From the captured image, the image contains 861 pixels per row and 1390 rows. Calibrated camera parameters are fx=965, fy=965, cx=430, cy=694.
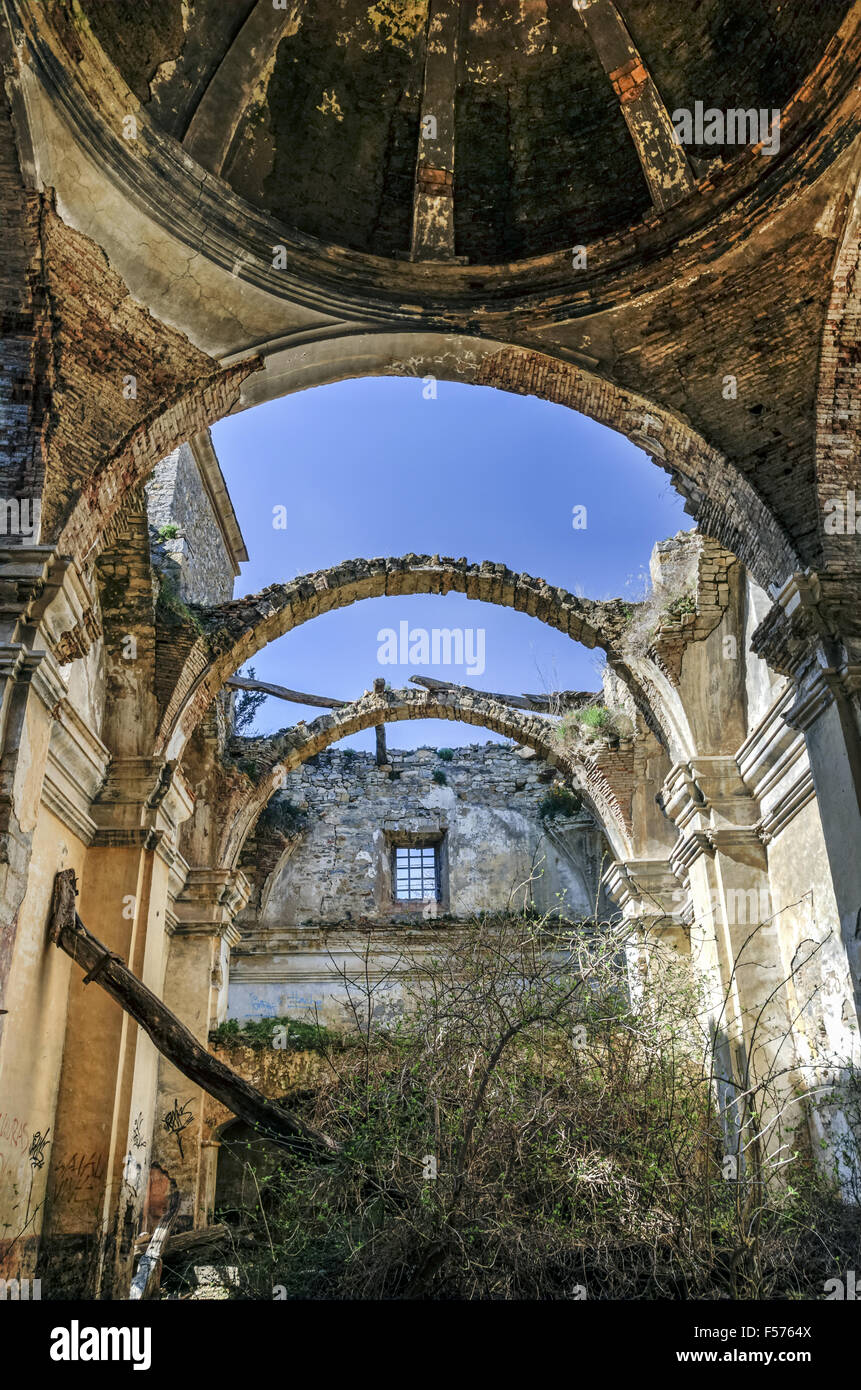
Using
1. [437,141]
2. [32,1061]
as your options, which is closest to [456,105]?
[437,141]

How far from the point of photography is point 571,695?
46.0ft

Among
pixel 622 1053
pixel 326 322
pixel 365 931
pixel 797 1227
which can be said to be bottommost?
pixel 797 1227

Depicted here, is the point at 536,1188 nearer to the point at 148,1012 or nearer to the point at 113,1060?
the point at 148,1012

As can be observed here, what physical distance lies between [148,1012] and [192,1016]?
3.64 metres

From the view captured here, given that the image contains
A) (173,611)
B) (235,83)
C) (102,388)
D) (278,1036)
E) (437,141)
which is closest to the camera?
(102,388)

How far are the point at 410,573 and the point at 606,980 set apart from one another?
5435 millimetres

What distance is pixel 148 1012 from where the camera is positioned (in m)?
7.34

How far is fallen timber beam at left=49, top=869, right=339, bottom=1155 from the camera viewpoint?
6.97 metres

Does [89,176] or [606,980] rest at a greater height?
[89,176]

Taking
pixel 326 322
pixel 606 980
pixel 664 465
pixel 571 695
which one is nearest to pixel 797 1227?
pixel 606 980

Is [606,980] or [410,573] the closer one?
[606,980]

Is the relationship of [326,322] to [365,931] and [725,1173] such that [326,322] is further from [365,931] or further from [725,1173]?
[365,931]

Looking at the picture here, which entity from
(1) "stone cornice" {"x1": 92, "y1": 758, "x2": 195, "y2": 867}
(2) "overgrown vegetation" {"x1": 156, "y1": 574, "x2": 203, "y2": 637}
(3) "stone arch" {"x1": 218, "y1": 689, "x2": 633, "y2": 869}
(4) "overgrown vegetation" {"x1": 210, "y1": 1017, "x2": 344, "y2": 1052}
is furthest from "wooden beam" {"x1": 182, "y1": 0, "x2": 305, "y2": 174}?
(4) "overgrown vegetation" {"x1": 210, "y1": 1017, "x2": 344, "y2": 1052}
